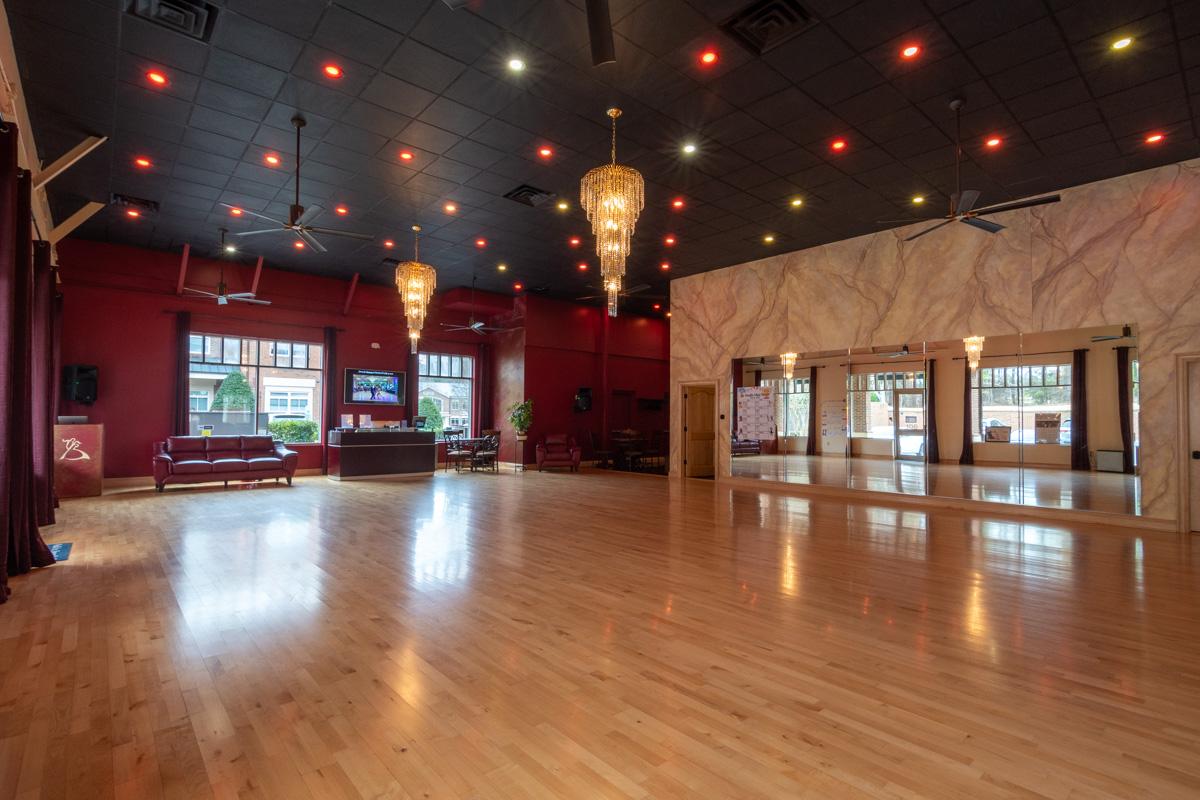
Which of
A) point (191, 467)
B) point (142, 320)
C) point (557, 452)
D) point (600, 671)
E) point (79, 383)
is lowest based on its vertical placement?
point (600, 671)

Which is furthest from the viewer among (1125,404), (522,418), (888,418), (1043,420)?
(522,418)

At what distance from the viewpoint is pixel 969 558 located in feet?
17.4

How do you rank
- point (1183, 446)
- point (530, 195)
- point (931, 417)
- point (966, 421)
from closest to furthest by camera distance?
1. point (1183, 446)
2. point (530, 195)
3. point (966, 421)
4. point (931, 417)

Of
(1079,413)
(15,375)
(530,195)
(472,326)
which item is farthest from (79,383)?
(1079,413)

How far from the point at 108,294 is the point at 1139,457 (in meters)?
16.7

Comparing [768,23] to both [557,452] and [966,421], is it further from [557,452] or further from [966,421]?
[557,452]

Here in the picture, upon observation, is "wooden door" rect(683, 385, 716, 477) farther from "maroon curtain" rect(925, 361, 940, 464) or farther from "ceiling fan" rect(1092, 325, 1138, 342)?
"ceiling fan" rect(1092, 325, 1138, 342)

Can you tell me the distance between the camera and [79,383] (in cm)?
984

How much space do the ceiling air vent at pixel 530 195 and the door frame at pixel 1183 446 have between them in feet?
27.3

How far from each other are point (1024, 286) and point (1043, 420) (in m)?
1.92

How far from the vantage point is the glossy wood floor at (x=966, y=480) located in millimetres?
7328

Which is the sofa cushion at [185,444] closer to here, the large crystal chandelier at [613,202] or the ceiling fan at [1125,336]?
the large crystal chandelier at [613,202]

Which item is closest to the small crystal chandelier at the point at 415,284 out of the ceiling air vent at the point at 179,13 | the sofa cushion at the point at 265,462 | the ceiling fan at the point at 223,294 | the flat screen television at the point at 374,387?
the ceiling fan at the point at 223,294

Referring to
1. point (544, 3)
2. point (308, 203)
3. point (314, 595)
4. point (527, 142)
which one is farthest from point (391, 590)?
point (308, 203)
